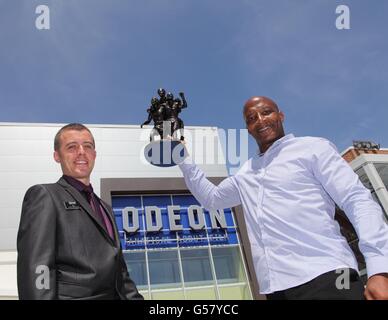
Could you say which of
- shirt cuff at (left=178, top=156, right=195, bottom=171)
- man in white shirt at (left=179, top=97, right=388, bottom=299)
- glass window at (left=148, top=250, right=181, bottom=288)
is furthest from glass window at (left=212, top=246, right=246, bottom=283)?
man in white shirt at (left=179, top=97, right=388, bottom=299)

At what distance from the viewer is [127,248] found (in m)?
15.9

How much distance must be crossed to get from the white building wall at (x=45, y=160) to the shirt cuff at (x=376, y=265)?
16988mm

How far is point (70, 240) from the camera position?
2.01 meters

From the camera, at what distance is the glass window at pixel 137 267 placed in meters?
15.4

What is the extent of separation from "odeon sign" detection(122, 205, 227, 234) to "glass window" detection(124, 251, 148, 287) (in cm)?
108

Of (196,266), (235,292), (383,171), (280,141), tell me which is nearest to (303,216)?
(280,141)

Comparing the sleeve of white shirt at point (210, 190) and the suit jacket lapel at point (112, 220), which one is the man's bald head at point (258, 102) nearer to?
the sleeve of white shirt at point (210, 190)

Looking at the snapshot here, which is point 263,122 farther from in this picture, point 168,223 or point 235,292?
point 168,223

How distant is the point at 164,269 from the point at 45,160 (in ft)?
28.1

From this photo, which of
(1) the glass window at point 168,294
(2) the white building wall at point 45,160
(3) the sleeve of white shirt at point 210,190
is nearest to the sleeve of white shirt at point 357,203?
(3) the sleeve of white shirt at point 210,190

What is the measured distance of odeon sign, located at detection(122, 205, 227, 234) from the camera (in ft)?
54.6

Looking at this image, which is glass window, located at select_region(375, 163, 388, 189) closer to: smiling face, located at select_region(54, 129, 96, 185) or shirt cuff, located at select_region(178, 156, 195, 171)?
shirt cuff, located at select_region(178, 156, 195, 171)
